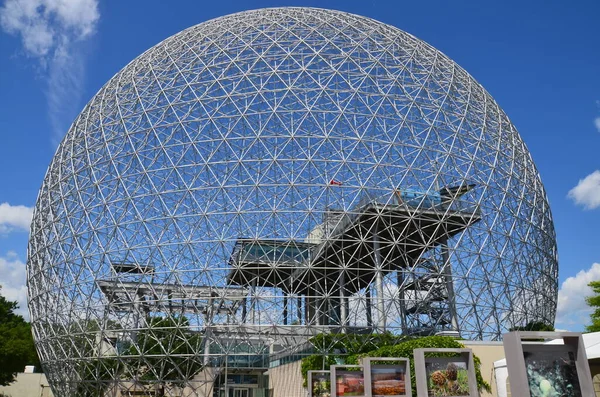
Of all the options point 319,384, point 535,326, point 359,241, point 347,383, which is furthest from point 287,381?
point 535,326

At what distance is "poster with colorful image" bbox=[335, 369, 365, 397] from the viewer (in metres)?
14.4

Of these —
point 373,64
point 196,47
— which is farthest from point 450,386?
point 196,47

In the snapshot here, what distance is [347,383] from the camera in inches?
573

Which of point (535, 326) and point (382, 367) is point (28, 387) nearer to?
point (535, 326)

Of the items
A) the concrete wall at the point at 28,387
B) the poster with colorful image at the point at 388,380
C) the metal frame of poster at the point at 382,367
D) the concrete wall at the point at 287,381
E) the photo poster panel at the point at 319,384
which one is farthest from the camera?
the concrete wall at the point at 28,387

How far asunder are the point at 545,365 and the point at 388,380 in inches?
228

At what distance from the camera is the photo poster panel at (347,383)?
14.4 metres

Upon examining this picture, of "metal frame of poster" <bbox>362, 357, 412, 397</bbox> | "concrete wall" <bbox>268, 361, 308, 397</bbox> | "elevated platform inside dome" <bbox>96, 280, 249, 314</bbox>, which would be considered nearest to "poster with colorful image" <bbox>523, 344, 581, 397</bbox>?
"metal frame of poster" <bbox>362, 357, 412, 397</bbox>

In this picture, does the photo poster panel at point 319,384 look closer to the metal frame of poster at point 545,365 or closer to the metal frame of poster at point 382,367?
the metal frame of poster at point 382,367

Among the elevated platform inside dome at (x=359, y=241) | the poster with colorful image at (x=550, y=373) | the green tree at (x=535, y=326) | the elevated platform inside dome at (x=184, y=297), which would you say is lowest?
the poster with colorful image at (x=550, y=373)

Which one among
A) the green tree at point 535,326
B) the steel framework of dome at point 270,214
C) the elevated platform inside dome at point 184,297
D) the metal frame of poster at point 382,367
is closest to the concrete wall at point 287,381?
the steel framework of dome at point 270,214

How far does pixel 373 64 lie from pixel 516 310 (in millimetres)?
13603

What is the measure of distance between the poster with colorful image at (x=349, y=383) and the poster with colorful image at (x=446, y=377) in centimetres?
454

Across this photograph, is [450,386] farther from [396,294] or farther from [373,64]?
[373,64]
